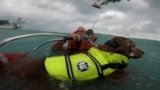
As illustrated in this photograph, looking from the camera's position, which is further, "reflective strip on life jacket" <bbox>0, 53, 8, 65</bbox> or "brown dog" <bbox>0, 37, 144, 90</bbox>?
"reflective strip on life jacket" <bbox>0, 53, 8, 65</bbox>

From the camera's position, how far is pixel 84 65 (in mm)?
8430

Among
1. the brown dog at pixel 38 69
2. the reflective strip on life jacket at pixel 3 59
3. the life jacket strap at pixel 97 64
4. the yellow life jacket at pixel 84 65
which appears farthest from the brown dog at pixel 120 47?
the reflective strip on life jacket at pixel 3 59

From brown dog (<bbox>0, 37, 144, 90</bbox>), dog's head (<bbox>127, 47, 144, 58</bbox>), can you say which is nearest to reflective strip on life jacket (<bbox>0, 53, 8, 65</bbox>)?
brown dog (<bbox>0, 37, 144, 90</bbox>)

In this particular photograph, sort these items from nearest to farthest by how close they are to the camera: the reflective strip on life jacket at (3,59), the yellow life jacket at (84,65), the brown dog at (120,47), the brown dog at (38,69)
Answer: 1. the brown dog at (38,69)
2. the yellow life jacket at (84,65)
3. the reflective strip on life jacket at (3,59)
4. the brown dog at (120,47)

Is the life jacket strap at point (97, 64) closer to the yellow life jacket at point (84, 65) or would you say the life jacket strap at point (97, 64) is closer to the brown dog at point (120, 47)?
the yellow life jacket at point (84, 65)

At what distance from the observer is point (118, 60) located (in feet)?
28.7

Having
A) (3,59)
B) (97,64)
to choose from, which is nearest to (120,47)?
(97,64)

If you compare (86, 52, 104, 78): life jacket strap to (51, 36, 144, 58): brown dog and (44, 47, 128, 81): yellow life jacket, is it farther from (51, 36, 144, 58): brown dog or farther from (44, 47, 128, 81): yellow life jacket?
(51, 36, 144, 58): brown dog

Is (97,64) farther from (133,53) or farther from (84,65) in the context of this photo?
(133,53)

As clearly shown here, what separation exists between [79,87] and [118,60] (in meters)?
1.33

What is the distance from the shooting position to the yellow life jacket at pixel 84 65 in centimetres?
837

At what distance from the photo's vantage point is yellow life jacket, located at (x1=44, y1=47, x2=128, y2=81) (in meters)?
8.37

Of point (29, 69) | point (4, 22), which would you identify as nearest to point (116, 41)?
point (29, 69)

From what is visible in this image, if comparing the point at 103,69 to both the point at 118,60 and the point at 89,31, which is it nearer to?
the point at 118,60
